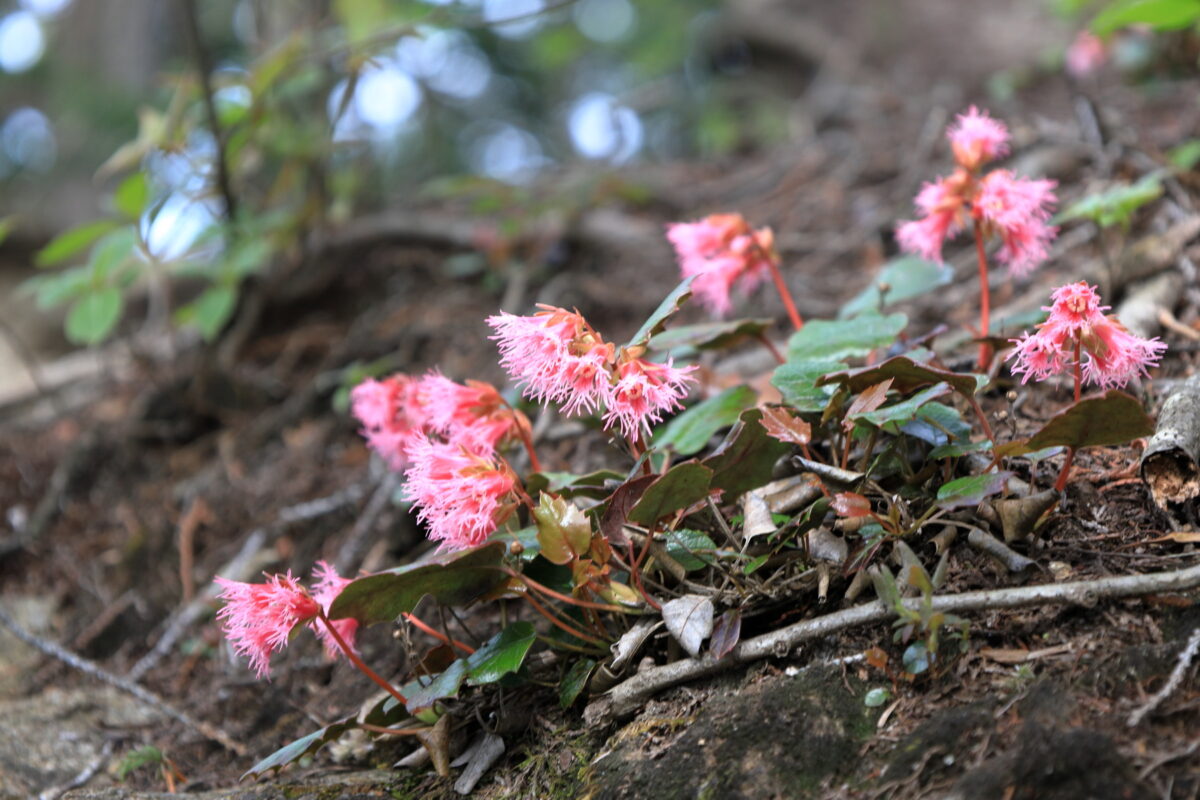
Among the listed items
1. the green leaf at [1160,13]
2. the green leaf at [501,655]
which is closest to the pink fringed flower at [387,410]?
the green leaf at [501,655]

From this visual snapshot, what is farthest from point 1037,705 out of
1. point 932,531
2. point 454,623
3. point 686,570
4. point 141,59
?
point 141,59

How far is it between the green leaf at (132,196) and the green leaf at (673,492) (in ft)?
7.74

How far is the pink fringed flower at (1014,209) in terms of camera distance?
1.96 meters

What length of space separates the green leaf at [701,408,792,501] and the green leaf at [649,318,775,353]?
39 cm

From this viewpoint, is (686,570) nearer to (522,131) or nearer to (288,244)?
(288,244)

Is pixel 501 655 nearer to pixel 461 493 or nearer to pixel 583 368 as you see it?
pixel 461 493

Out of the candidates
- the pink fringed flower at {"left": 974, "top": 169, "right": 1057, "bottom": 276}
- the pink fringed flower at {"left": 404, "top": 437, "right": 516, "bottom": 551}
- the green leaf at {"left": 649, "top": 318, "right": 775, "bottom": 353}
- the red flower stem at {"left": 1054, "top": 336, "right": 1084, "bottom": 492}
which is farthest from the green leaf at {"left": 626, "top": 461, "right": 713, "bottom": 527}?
the pink fringed flower at {"left": 974, "top": 169, "right": 1057, "bottom": 276}

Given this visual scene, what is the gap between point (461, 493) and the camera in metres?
1.66

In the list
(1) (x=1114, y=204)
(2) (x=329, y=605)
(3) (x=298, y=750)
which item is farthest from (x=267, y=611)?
(1) (x=1114, y=204)

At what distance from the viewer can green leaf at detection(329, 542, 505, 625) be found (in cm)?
150

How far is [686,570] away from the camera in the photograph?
5.81 ft

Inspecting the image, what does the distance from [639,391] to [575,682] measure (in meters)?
0.61

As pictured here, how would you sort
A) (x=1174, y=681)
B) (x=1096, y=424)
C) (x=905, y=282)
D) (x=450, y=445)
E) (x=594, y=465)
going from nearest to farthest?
(x=1174, y=681)
(x=1096, y=424)
(x=450, y=445)
(x=905, y=282)
(x=594, y=465)

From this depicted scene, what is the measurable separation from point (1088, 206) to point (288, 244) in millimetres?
3485
